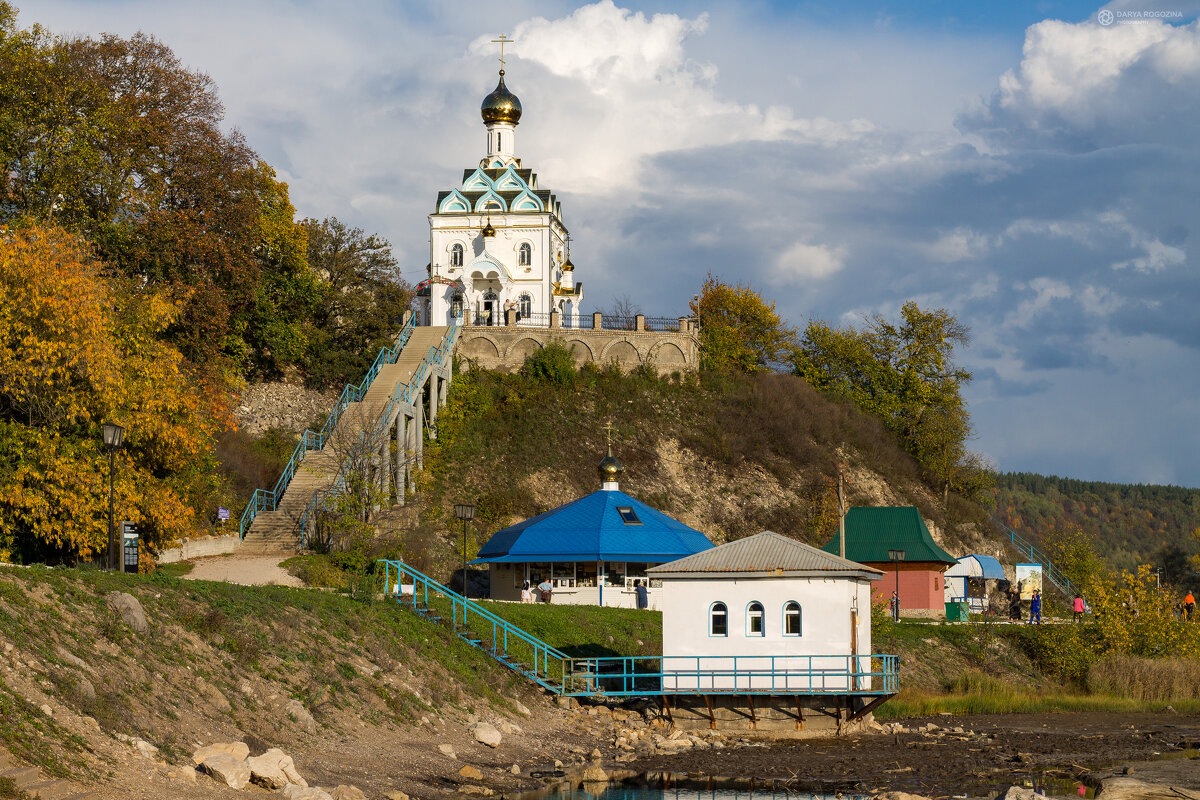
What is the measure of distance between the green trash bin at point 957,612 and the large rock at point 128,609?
34201mm

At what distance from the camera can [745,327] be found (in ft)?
227

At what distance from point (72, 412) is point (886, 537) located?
31.4 meters

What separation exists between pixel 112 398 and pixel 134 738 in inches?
632

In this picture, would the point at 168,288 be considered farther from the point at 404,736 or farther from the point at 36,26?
the point at 404,736

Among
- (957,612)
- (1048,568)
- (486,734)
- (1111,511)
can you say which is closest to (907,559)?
(957,612)

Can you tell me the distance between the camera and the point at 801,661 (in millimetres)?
29812

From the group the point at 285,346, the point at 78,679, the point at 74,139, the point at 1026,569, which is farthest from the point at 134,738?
the point at 1026,569

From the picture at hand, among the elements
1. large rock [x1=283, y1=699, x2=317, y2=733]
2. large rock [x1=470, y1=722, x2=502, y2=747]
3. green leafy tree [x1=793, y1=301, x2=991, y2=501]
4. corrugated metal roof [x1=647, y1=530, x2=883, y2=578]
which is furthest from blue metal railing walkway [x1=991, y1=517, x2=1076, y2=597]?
large rock [x1=283, y1=699, x2=317, y2=733]

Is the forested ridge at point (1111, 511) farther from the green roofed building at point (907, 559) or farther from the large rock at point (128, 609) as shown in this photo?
the large rock at point (128, 609)

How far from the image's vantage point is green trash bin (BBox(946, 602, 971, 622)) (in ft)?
165

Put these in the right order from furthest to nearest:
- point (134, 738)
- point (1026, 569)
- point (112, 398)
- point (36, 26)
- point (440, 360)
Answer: point (1026, 569) → point (440, 360) → point (36, 26) → point (112, 398) → point (134, 738)

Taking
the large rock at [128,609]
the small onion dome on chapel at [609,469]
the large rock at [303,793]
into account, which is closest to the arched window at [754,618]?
the large rock at [128,609]

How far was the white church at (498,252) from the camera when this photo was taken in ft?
212

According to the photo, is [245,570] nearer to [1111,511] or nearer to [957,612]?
[957,612]
